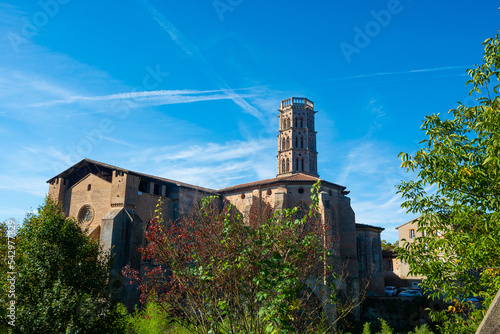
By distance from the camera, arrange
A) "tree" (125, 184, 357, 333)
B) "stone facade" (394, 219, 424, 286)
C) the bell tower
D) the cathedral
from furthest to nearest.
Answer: the bell tower → "stone facade" (394, 219, 424, 286) → the cathedral → "tree" (125, 184, 357, 333)

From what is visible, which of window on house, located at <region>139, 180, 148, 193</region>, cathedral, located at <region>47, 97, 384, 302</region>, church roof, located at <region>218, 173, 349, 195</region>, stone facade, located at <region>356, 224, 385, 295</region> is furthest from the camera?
stone facade, located at <region>356, 224, 385, 295</region>

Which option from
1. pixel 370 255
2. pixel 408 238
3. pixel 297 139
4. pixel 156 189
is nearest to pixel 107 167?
pixel 156 189

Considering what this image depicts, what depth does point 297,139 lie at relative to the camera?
5881 centimetres

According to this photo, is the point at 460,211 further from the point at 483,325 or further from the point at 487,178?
the point at 483,325

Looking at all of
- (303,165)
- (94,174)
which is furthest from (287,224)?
(303,165)

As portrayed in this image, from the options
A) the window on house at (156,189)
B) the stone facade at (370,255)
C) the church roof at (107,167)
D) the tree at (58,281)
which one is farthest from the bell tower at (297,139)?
the tree at (58,281)

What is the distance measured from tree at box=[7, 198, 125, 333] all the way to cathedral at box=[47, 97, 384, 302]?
12.2 meters

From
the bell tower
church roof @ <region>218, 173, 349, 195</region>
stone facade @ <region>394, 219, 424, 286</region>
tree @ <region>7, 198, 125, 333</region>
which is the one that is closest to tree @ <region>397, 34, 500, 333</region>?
tree @ <region>7, 198, 125, 333</region>

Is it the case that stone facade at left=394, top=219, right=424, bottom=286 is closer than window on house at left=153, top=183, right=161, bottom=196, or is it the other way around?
window on house at left=153, top=183, right=161, bottom=196

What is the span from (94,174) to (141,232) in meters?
7.39

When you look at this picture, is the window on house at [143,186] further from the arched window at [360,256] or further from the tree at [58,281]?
the arched window at [360,256]

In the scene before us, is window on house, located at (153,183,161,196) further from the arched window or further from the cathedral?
the arched window

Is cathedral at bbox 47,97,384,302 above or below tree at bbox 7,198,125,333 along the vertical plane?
above

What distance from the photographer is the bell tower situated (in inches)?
2271
